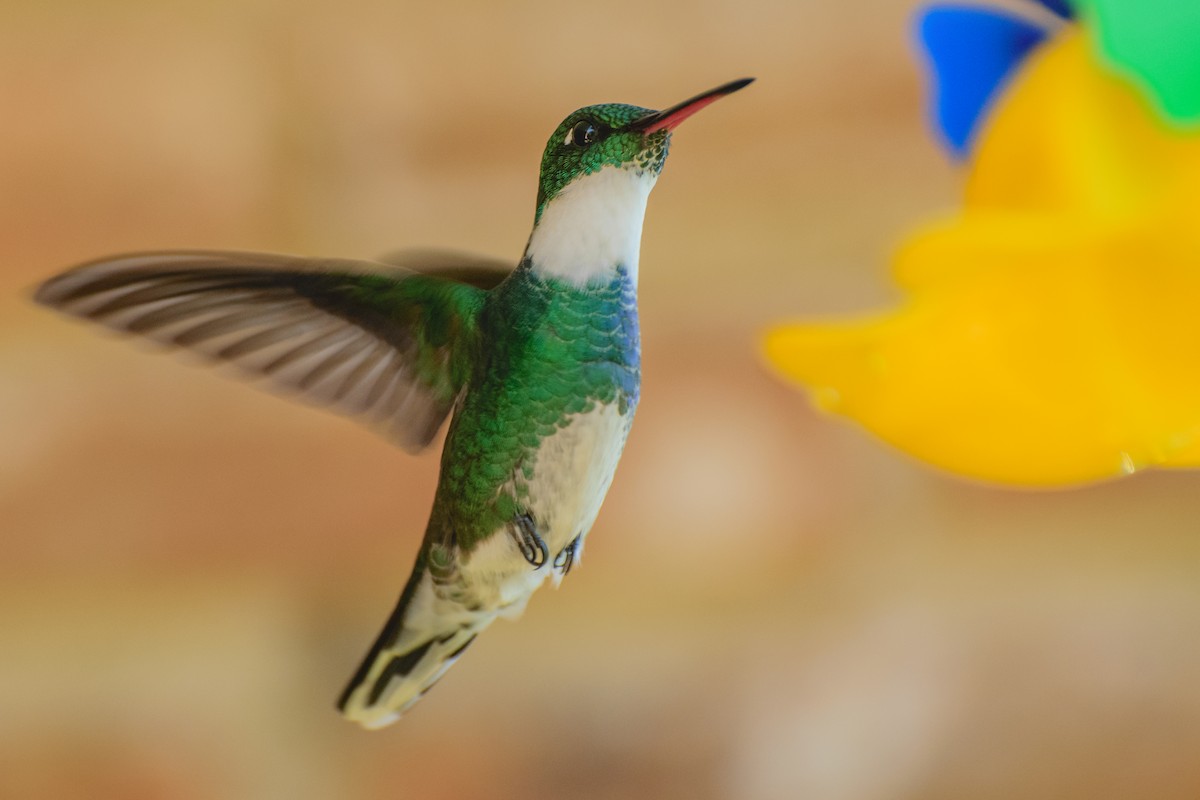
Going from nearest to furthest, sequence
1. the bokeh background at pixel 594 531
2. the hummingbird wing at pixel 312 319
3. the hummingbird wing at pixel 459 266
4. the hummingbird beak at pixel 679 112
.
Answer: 1. the hummingbird beak at pixel 679 112
2. the hummingbird wing at pixel 312 319
3. the hummingbird wing at pixel 459 266
4. the bokeh background at pixel 594 531

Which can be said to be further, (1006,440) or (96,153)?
(96,153)

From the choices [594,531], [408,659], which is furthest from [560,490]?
[594,531]

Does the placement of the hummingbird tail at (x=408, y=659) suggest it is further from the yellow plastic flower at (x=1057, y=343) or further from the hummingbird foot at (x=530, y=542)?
the yellow plastic flower at (x=1057, y=343)

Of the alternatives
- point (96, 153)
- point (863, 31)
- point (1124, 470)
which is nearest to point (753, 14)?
point (863, 31)

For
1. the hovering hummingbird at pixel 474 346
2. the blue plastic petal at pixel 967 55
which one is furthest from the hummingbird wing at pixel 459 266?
the blue plastic petal at pixel 967 55

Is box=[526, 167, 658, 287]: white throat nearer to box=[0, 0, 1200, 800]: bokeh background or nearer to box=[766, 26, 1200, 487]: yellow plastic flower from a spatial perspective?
box=[766, 26, 1200, 487]: yellow plastic flower

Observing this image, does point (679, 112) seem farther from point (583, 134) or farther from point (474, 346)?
point (474, 346)

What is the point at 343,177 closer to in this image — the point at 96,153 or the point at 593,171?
the point at 96,153
